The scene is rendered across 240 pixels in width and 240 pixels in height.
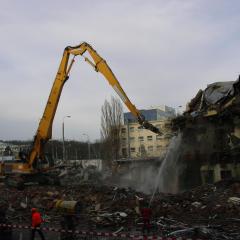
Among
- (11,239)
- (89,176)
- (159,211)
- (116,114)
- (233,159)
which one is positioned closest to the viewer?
(11,239)

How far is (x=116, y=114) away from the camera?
247ft

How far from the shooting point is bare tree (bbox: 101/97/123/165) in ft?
227

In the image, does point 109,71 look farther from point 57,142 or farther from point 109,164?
point 57,142

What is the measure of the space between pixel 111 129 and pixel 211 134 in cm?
4274

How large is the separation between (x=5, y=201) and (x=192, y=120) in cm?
1365

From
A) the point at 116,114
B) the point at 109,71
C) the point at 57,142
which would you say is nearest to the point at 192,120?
the point at 109,71

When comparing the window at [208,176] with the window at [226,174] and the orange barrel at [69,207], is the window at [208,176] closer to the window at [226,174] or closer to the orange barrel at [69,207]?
the window at [226,174]

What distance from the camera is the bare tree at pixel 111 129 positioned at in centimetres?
6912

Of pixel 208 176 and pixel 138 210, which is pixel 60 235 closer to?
pixel 138 210

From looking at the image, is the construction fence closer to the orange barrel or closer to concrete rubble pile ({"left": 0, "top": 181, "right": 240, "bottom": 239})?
the orange barrel

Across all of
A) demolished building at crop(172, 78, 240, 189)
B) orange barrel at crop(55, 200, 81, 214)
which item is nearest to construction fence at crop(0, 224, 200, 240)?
orange barrel at crop(55, 200, 81, 214)

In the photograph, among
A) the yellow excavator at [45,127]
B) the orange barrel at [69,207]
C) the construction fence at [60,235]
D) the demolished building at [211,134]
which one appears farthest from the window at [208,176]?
the construction fence at [60,235]

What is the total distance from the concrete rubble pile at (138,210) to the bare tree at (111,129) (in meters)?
41.9

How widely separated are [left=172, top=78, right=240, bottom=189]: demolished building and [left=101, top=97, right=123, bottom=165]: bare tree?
1468 inches
